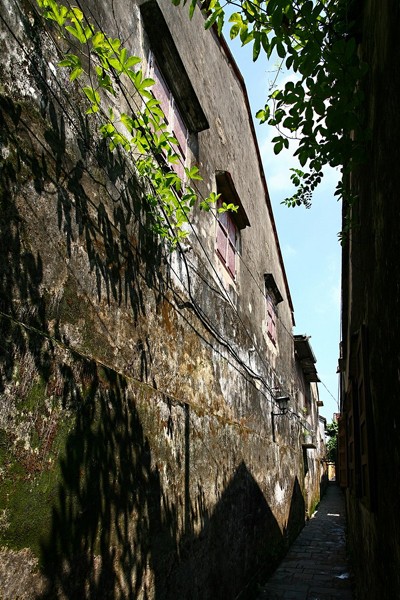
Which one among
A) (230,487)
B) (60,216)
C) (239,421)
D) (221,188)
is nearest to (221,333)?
(239,421)

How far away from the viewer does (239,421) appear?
6.01 m

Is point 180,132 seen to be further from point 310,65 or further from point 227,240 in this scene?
point 310,65

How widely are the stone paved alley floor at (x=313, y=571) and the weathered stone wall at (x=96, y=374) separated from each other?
4.93 feet

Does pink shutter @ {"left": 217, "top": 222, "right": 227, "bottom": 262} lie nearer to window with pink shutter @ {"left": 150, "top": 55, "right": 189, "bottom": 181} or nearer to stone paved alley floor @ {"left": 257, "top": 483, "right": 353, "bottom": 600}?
window with pink shutter @ {"left": 150, "top": 55, "right": 189, "bottom": 181}

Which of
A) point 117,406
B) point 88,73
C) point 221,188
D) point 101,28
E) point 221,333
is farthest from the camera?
point 221,188

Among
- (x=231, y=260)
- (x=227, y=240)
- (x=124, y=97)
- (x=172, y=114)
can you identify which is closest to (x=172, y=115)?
(x=172, y=114)

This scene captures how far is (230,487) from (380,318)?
346 centimetres

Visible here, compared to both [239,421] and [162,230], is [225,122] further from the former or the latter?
[239,421]

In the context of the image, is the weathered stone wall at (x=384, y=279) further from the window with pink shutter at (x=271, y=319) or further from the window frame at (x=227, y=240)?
the window with pink shutter at (x=271, y=319)

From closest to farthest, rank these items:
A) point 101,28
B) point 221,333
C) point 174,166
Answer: point 101,28 → point 174,166 → point 221,333

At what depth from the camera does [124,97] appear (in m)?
3.73

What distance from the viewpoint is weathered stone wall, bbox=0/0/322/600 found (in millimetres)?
1996

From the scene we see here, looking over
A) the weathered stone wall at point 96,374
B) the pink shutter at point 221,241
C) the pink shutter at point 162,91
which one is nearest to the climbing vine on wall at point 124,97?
the weathered stone wall at point 96,374

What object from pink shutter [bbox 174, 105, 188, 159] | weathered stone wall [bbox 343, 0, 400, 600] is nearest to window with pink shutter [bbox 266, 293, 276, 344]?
pink shutter [bbox 174, 105, 188, 159]
